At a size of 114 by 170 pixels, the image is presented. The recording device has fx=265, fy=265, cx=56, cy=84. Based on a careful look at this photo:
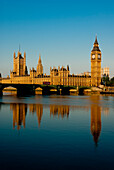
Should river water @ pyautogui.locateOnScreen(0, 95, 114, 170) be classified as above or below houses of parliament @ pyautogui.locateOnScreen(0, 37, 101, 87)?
below

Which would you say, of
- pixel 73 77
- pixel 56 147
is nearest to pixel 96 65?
pixel 73 77

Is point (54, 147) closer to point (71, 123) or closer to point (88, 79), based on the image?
point (71, 123)

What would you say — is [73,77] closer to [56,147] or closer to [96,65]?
[96,65]

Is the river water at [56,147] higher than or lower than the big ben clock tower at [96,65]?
lower

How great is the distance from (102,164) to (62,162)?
1.96 metres

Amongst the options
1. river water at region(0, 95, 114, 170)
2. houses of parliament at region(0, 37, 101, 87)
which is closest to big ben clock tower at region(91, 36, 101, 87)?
houses of parliament at region(0, 37, 101, 87)

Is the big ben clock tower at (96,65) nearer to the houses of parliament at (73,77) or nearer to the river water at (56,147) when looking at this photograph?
the houses of parliament at (73,77)

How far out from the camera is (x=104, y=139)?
18.0 metres

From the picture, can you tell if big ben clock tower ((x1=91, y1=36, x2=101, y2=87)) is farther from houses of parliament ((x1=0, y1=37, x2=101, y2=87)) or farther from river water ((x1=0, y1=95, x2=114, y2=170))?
river water ((x1=0, y1=95, x2=114, y2=170))

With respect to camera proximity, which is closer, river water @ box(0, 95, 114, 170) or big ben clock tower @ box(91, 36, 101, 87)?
river water @ box(0, 95, 114, 170)

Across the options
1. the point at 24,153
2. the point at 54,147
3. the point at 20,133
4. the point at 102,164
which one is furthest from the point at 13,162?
the point at 20,133

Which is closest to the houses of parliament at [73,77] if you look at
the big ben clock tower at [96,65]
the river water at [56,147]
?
the big ben clock tower at [96,65]

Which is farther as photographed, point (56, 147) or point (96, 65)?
point (96, 65)

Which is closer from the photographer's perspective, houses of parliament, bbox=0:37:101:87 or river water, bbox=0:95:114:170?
river water, bbox=0:95:114:170
